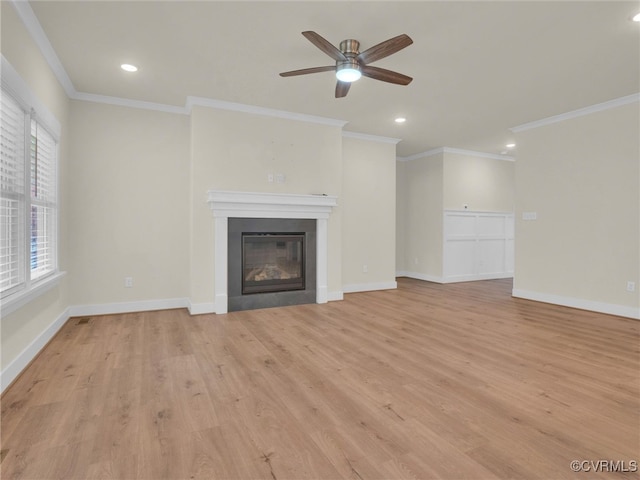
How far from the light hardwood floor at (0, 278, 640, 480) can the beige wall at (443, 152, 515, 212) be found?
144 inches

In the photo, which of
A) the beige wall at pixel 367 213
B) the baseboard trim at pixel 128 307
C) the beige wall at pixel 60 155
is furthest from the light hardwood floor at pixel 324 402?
the beige wall at pixel 367 213

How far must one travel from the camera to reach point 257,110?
4.52 meters

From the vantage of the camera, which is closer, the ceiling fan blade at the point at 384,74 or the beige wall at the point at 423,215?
the ceiling fan blade at the point at 384,74

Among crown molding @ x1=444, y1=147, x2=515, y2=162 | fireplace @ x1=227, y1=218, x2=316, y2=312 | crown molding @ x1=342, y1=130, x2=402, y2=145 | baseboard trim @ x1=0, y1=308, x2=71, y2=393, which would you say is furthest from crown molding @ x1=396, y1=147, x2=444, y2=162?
baseboard trim @ x1=0, y1=308, x2=71, y2=393

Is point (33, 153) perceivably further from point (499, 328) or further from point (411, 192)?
point (411, 192)

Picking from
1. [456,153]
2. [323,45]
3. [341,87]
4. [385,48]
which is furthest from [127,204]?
[456,153]

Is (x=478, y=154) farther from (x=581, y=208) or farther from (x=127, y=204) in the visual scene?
(x=127, y=204)

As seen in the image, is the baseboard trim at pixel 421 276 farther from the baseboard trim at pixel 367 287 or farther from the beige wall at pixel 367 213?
the beige wall at pixel 367 213

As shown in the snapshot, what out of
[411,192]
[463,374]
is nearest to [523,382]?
[463,374]

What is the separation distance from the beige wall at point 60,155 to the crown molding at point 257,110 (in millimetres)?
1380

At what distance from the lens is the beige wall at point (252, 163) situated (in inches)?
167

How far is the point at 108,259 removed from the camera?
4.21m

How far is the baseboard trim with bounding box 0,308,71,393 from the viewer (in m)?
2.21

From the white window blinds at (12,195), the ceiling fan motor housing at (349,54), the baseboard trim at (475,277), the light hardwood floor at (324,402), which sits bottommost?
the light hardwood floor at (324,402)
